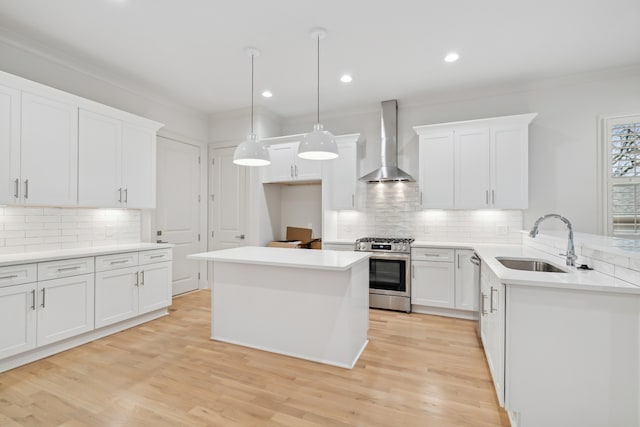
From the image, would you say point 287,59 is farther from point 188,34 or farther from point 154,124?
point 154,124

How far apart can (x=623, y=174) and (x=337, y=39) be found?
3.70 meters

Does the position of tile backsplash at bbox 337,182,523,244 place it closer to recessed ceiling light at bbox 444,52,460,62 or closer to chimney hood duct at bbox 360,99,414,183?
chimney hood duct at bbox 360,99,414,183

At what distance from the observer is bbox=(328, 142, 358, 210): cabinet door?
453 centimetres

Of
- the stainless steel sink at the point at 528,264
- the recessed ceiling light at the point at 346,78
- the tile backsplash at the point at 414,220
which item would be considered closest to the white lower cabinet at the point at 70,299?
the tile backsplash at the point at 414,220

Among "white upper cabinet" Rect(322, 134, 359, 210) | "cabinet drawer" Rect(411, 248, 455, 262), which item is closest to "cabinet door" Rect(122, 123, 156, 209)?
"white upper cabinet" Rect(322, 134, 359, 210)

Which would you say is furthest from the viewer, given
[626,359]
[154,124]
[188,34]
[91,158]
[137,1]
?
[154,124]

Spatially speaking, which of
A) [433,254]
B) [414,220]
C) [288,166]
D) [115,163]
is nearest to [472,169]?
[414,220]

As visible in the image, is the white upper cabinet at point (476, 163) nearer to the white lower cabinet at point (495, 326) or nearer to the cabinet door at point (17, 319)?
the white lower cabinet at point (495, 326)

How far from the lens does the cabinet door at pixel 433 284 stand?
12.6 ft

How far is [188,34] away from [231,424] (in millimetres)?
3278

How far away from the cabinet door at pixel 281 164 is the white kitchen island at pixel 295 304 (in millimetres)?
1985

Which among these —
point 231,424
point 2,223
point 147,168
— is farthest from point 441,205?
point 2,223

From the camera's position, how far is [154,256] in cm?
371

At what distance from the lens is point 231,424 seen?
6.04 ft
